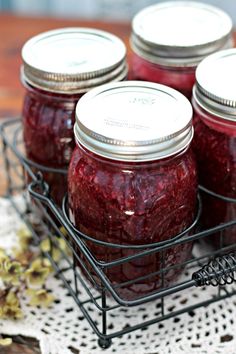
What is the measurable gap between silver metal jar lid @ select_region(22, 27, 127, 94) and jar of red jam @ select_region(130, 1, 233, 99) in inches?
1.2

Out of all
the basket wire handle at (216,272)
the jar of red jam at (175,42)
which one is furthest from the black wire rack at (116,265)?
the jar of red jam at (175,42)

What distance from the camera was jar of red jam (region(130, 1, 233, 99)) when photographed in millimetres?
697

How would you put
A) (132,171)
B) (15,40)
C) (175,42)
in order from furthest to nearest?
(15,40) < (175,42) < (132,171)

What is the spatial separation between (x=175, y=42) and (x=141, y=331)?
0.90 feet

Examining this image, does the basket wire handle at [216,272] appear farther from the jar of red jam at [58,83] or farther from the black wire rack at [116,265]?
the jar of red jam at [58,83]

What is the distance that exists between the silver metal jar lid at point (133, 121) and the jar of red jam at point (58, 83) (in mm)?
34

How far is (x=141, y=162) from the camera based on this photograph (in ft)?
1.91

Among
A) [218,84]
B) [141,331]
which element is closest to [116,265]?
[141,331]

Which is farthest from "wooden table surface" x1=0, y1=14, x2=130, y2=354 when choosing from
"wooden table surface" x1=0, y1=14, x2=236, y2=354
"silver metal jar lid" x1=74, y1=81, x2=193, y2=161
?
"silver metal jar lid" x1=74, y1=81, x2=193, y2=161

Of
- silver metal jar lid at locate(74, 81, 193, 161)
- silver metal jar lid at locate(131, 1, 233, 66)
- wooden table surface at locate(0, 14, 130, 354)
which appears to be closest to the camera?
silver metal jar lid at locate(74, 81, 193, 161)

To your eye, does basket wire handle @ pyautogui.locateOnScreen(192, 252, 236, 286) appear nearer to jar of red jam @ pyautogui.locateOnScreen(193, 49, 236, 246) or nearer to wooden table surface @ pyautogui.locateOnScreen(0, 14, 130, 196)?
jar of red jam @ pyautogui.locateOnScreen(193, 49, 236, 246)

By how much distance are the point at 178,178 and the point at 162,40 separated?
0.16 m

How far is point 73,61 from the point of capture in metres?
0.69

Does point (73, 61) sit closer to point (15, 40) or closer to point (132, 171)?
point (132, 171)
